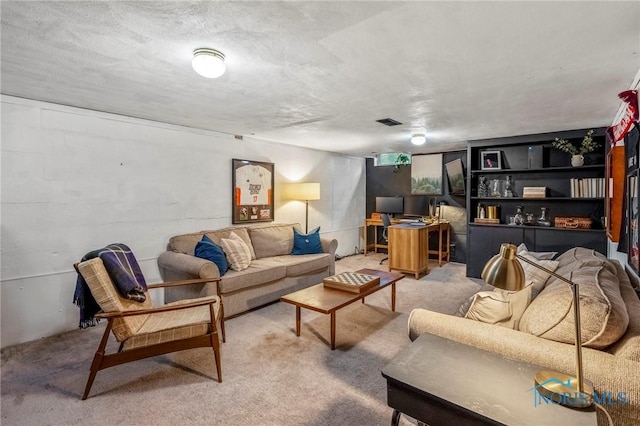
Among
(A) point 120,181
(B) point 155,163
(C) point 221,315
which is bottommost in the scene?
(C) point 221,315

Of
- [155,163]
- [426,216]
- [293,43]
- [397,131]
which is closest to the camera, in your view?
[293,43]

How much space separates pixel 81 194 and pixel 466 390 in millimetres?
3600

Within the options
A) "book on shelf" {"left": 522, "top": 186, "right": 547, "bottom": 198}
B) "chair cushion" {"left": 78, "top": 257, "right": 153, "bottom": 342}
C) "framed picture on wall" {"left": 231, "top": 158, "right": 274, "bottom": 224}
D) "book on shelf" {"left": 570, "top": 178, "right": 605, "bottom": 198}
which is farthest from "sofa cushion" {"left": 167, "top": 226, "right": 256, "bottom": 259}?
"book on shelf" {"left": 570, "top": 178, "right": 605, "bottom": 198}

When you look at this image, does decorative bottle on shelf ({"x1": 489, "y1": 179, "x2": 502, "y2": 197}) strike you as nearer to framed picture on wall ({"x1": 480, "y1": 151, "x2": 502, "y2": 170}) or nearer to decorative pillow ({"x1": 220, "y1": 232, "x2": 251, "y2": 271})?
framed picture on wall ({"x1": 480, "y1": 151, "x2": 502, "y2": 170})

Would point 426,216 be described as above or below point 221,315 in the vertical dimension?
above

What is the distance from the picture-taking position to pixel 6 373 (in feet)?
7.73

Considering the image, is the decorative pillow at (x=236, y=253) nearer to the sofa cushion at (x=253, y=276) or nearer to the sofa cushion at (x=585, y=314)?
the sofa cushion at (x=253, y=276)

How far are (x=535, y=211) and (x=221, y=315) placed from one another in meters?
4.69

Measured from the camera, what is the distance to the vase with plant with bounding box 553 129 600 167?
415 cm

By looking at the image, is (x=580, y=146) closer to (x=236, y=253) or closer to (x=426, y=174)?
(x=426, y=174)

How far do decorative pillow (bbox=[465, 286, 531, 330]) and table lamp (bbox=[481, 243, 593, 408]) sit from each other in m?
0.54

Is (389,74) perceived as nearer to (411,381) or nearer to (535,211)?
(411,381)

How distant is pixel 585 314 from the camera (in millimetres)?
1359

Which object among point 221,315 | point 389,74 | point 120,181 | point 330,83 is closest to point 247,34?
point 330,83
